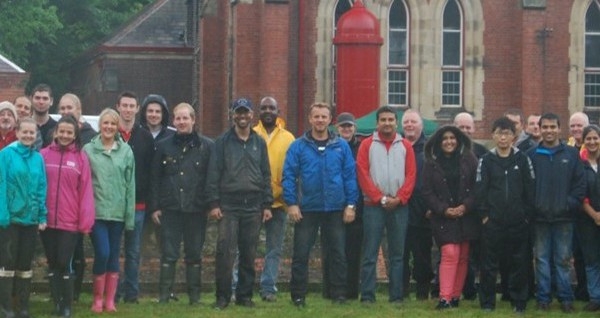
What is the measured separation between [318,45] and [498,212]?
22.8 metres

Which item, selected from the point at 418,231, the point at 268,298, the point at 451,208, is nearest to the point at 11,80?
the point at 268,298

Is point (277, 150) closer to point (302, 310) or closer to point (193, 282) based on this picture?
point (193, 282)

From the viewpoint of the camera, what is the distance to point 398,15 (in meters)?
39.8

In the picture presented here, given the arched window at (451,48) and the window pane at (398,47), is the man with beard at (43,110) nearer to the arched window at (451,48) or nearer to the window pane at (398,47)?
the window pane at (398,47)

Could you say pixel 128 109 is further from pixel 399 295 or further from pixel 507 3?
pixel 507 3

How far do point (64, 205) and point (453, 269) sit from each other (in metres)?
4.16

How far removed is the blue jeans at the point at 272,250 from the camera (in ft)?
57.7

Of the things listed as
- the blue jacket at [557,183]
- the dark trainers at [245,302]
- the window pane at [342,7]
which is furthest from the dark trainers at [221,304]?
the window pane at [342,7]

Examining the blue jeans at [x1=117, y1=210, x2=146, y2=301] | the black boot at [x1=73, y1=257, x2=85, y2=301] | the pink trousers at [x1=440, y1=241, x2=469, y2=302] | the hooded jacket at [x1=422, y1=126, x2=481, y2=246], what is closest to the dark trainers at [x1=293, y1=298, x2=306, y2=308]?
the pink trousers at [x1=440, y1=241, x2=469, y2=302]

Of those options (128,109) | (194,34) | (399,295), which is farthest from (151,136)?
(194,34)

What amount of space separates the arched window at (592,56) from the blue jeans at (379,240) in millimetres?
24107

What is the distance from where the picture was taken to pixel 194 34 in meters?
50.9

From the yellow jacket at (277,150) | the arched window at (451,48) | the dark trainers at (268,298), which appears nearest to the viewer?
the dark trainers at (268,298)

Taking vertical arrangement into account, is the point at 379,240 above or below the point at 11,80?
below
